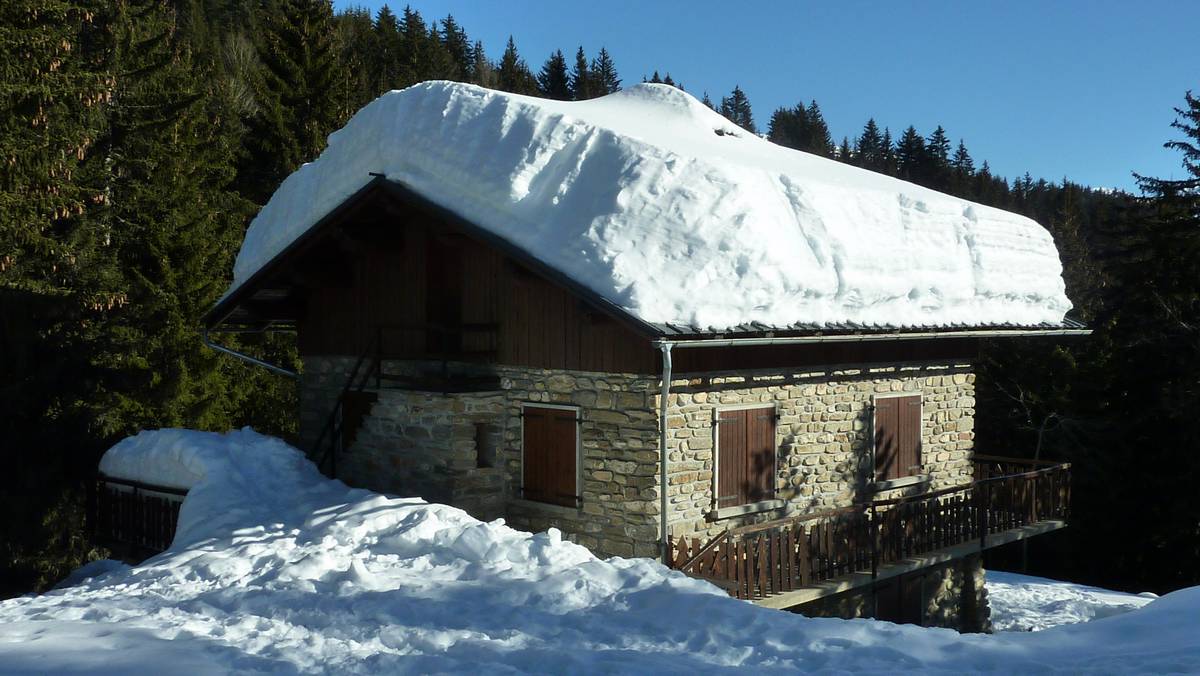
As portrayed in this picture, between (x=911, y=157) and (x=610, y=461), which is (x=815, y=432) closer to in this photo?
(x=610, y=461)

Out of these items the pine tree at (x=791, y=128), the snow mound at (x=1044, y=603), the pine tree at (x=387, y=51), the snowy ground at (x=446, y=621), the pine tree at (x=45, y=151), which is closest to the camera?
the snowy ground at (x=446, y=621)

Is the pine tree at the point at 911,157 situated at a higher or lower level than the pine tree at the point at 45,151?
higher

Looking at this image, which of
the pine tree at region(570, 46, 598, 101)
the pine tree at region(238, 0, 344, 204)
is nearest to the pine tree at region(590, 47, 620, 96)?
the pine tree at region(570, 46, 598, 101)

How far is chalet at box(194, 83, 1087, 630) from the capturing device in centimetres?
1083

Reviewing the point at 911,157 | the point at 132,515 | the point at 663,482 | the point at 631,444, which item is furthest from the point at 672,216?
the point at 911,157

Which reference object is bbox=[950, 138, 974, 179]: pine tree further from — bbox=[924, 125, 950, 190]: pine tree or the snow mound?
the snow mound

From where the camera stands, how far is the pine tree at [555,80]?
70.9 m

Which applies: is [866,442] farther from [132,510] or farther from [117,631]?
[132,510]

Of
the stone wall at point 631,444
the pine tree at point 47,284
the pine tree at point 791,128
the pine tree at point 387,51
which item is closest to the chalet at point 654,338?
the stone wall at point 631,444

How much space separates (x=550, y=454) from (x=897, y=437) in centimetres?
543

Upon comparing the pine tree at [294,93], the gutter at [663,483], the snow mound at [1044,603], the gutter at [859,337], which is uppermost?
the pine tree at [294,93]

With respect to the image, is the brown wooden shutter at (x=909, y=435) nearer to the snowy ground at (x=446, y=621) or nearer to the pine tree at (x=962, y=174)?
the snowy ground at (x=446, y=621)

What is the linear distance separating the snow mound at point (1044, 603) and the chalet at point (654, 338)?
7.45ft

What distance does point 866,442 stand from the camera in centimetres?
1344
